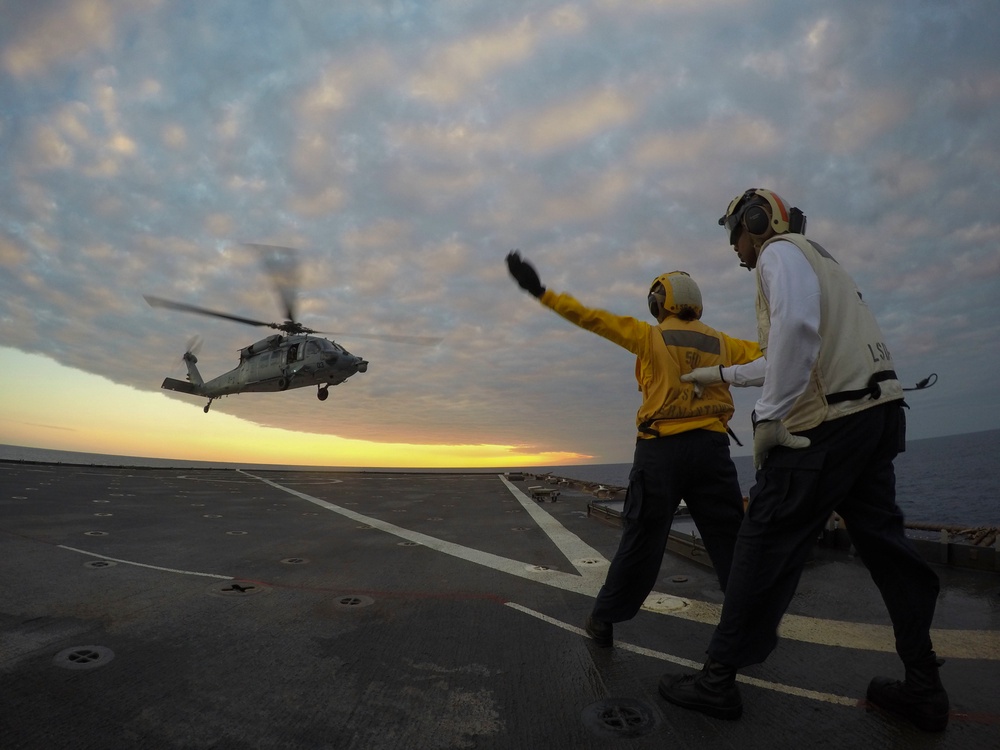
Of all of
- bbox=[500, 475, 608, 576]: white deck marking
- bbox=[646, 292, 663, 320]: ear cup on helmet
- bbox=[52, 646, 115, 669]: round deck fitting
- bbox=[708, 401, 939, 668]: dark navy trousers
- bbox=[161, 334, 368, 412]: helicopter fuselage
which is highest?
bbox=[161, 334, 368, 412]: helicopter fuselage

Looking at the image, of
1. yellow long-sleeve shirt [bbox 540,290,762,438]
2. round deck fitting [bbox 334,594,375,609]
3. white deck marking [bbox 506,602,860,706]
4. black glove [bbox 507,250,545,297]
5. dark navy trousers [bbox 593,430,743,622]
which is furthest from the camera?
round deck fitting [bbox 334,594,375,609]

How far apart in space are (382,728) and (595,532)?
5.32 m

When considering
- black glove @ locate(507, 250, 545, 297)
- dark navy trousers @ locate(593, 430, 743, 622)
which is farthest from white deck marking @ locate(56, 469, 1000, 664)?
black glove @ locate(507, 250, 545, 297)

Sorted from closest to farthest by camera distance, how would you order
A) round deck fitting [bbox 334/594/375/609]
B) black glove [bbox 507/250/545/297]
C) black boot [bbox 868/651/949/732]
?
1. black boot [bbox 868/651/949/732]
2. black glove [bbox 507/250/545/297]
3. round deck fitting [bbox 334/594/375/609]

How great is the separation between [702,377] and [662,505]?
786 millimetres

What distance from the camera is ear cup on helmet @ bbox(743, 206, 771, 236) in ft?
7.86

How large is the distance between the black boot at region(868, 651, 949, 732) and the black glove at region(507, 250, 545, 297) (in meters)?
2.45

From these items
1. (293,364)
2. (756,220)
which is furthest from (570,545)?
(293,364)

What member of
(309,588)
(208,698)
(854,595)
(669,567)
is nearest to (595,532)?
(669,567)

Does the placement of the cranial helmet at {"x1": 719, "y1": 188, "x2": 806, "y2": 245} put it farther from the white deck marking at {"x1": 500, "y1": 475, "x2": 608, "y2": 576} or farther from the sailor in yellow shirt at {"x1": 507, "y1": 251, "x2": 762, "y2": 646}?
the white deck marking at {"x1": 500, "y1": 475, "x2": 608, "y2": 576}

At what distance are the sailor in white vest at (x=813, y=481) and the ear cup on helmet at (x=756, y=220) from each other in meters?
0.27

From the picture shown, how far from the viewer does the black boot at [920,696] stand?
1.86m

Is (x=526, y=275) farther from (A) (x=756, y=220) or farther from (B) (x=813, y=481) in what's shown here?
(B) (x=813, y=481)

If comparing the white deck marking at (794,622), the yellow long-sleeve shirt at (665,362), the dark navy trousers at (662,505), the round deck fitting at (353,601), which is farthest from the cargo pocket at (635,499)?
the round deck fitting at (353,601)
